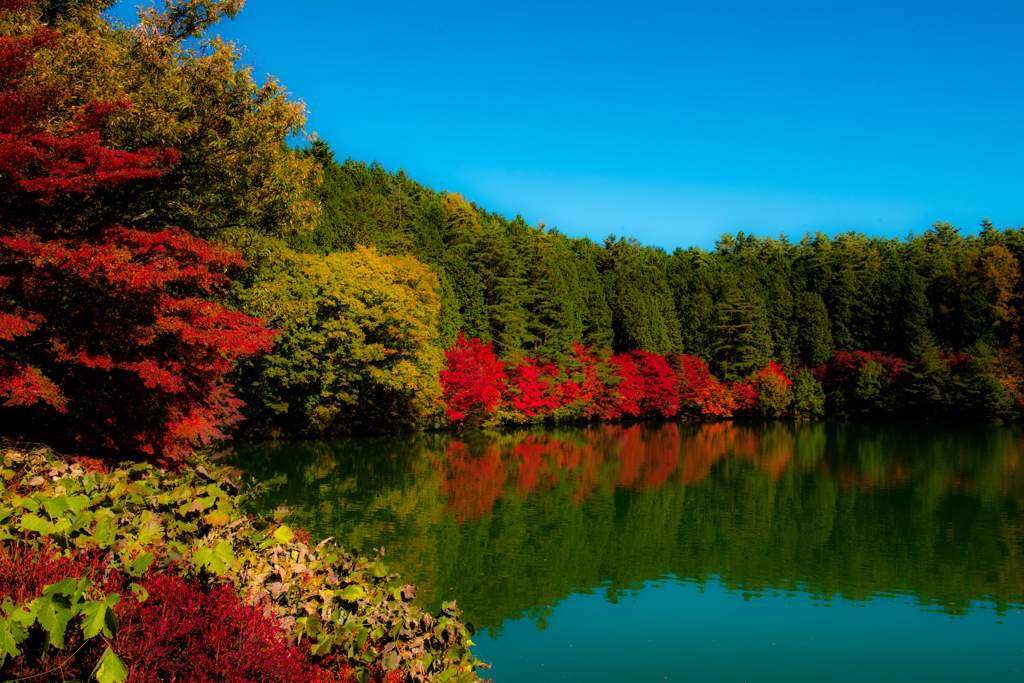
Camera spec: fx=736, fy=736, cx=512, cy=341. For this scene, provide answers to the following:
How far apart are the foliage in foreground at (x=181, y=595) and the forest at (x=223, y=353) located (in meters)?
0.02

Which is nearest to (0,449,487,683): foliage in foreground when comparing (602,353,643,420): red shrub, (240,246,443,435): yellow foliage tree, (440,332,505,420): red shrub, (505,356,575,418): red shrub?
(240,246,443,435): yellow foliage tree

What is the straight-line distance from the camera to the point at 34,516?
427 cm

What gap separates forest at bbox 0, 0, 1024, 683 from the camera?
4.39m

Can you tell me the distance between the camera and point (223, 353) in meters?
11.5

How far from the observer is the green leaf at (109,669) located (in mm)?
3459

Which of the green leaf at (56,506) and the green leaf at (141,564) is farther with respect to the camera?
the green leaf at (56,506)

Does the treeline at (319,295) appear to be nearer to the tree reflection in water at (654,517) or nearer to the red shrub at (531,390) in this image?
the red shrub at (531,390)

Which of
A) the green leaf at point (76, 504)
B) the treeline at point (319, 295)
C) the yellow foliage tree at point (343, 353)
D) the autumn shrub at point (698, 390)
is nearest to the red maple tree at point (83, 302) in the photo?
the treeline at point (319, 295)

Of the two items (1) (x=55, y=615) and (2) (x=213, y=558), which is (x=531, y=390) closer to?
(2) (x=213, y=558)

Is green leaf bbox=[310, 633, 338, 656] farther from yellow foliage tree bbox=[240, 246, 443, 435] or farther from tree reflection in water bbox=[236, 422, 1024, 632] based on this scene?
yellow foliage tree bbox=[240, 246, 443, 435]

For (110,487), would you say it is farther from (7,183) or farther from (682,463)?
(682,463)

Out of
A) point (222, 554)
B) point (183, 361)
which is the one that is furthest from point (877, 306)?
point (222, 554)

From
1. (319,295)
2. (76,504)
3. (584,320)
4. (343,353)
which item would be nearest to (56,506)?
(76,504)

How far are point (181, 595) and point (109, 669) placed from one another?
59 cm
